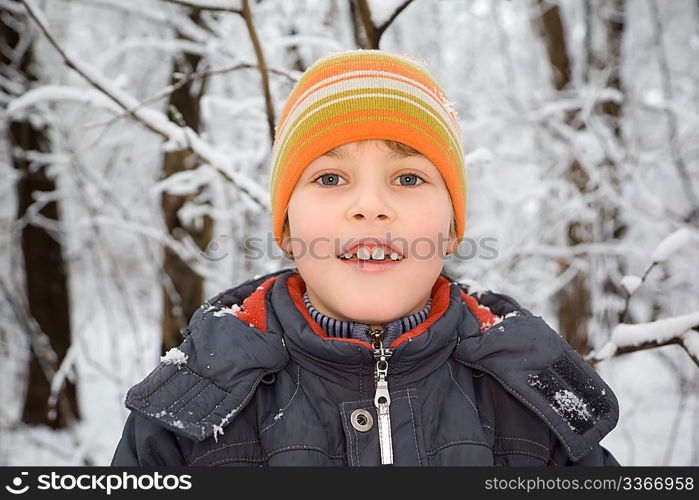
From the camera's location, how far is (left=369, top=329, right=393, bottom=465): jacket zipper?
3.92 ft

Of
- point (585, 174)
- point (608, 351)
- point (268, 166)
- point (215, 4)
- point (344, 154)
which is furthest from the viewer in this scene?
point (585, 174)

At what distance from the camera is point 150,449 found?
4.00 feet

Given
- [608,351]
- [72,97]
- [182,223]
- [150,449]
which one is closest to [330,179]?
[150,449]

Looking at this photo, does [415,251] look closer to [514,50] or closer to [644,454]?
[644,454]

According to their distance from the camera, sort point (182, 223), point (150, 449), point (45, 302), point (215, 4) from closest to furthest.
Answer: point (150, 449), point (215, 4), point (182, 223), point (45, 302)

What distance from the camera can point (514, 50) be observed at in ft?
20.9

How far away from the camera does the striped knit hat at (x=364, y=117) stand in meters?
1.35

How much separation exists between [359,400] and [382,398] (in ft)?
0.18

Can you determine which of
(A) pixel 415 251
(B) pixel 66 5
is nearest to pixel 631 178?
(A) pixel 415 251

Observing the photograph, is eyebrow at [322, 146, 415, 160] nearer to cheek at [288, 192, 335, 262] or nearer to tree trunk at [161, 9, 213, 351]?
cheek at [288, 192, 335, 262]

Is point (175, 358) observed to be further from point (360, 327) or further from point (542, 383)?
point (542, 383)

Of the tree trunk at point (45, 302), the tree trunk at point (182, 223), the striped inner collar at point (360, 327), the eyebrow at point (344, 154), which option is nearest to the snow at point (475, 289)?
the striped inner collar at point (360, 327)

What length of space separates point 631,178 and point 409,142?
84.5 inches

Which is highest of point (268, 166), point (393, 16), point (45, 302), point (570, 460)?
Result: point (45, 302)
